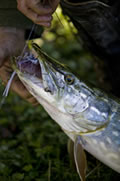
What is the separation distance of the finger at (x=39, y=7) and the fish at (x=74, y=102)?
0.19 m

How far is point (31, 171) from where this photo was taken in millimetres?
1943

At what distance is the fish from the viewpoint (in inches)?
62.8

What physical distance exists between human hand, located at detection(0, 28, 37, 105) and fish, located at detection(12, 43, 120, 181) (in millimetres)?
169

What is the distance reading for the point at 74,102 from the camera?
162cm

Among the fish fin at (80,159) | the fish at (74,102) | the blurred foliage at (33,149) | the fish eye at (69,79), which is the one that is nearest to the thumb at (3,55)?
the fish at (74,102)

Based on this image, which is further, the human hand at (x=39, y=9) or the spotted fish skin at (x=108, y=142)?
the spotted fish skin at (x=108, y=142)

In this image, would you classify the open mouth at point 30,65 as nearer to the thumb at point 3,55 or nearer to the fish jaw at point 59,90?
the fish jaw at point 59,90

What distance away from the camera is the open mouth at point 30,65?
1.61m

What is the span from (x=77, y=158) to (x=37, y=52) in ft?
2.13

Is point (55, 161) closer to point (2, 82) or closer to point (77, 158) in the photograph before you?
point (77, 158)

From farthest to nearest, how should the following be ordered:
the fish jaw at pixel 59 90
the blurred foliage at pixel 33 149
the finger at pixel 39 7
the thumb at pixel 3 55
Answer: the blurred foliage at pixel 33 149
the thumb at pixel 3 55
the fish jaw at pixel 59 90
the finger at pixel 39 7

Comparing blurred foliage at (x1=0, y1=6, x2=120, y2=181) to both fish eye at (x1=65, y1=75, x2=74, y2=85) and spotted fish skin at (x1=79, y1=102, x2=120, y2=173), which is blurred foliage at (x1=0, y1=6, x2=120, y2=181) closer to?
fish eye at (x1=65, y1=75, x2=74, y2=85)

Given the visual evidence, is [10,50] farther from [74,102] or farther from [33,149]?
[33,149]

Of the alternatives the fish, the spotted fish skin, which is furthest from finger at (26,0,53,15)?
the spotted fish skin
